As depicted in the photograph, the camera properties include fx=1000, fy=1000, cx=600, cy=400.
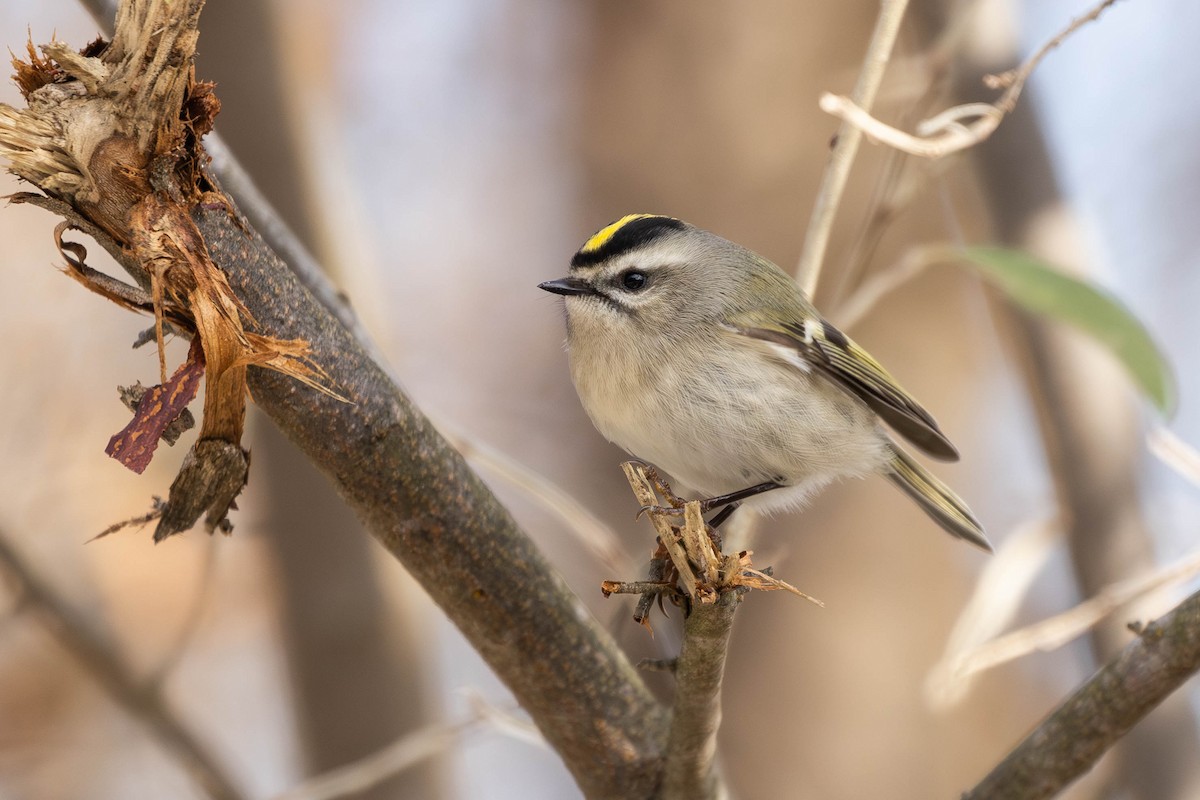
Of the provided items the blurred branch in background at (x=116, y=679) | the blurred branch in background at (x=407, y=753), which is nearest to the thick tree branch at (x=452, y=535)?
the blurred branch in background at (x=407, y=753)

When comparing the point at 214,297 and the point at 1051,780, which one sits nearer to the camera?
the point at 214,297

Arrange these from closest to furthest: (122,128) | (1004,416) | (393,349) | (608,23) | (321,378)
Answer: (122,128) < (321,378) < (393,349) < (1004,416) < (608,23)

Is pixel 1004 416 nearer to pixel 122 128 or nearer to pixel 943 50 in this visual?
pixel 943 50

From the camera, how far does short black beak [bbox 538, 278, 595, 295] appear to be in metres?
1.68

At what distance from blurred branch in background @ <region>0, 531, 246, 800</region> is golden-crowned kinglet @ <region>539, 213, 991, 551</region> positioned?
895 mm

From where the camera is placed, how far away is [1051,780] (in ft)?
3.61

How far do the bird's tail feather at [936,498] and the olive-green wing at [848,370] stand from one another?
0.32 ft

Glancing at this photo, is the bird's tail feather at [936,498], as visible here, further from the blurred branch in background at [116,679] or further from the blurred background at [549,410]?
the blurred branch in background at [116,679]

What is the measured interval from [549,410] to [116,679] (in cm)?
168

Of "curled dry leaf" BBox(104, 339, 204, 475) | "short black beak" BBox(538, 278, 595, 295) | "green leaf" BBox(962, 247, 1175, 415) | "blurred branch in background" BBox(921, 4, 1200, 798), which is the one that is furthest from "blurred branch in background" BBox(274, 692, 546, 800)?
"blurred branch in background" BBox(921, 4, 1200, 798)

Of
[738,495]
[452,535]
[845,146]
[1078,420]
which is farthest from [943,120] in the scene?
[452,535]

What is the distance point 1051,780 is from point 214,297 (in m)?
1.01

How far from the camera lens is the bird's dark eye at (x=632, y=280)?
1.71 meters

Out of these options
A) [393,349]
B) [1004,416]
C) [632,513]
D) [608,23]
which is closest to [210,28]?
[393,349]
